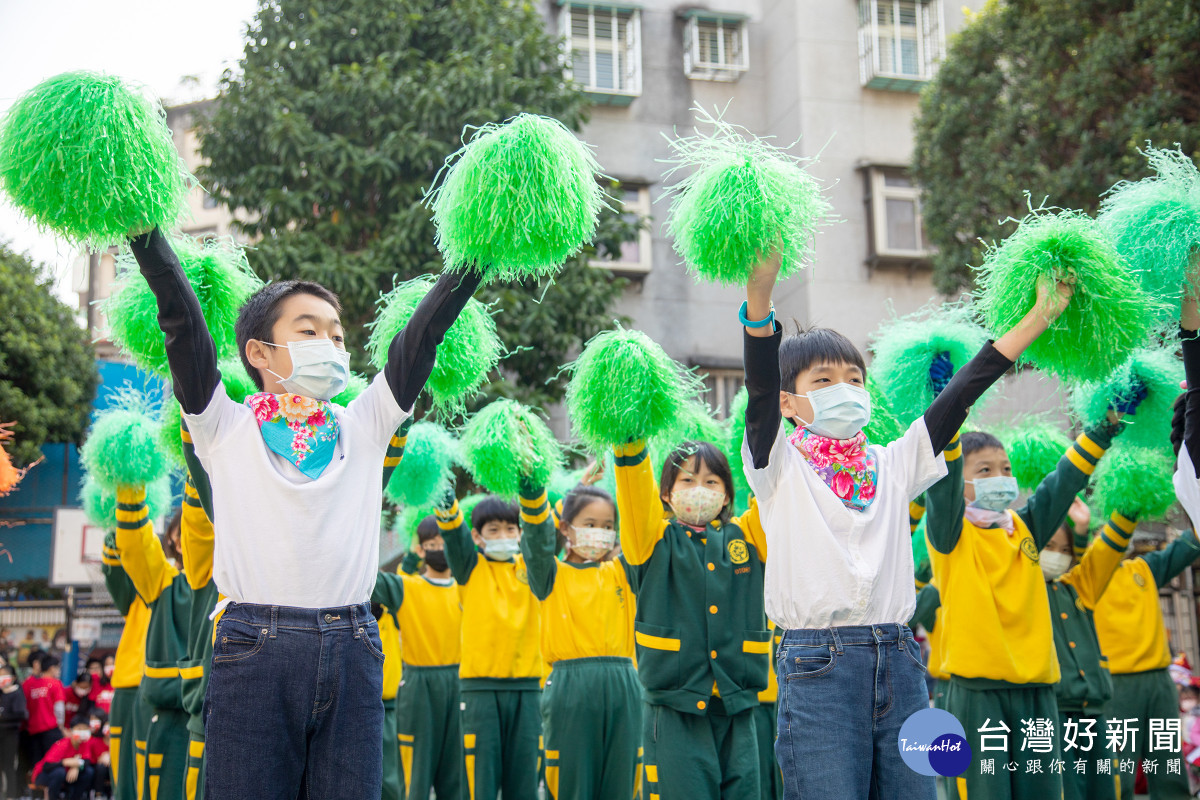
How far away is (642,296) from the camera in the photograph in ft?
55.2

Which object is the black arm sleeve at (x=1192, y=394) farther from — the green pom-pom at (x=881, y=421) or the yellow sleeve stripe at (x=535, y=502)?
the yellow sleeve stripe at (x=535, y=502)

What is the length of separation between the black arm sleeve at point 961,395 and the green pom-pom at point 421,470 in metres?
2.85

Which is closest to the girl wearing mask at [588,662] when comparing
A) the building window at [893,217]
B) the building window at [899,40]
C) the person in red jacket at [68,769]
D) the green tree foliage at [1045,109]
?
the green tree foliage at [1045,109]

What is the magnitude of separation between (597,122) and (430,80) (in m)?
5.44

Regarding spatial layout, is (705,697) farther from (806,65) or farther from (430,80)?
(806,65)

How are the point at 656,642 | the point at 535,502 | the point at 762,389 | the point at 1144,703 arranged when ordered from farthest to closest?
the point at 1144,703 → the point at 535,502 → the point at 656,642 → the point at 762,389

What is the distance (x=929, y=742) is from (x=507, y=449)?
2432 mm

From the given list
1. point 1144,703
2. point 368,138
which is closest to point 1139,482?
point 1144,703

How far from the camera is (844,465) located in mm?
3246

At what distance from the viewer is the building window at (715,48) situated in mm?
17344

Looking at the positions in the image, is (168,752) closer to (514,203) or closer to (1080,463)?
(514,203)

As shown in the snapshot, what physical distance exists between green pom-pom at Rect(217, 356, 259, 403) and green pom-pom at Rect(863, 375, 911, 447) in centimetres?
242

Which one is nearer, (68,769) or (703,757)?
(703,757)

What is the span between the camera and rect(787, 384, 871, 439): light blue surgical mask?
10.7 ft
